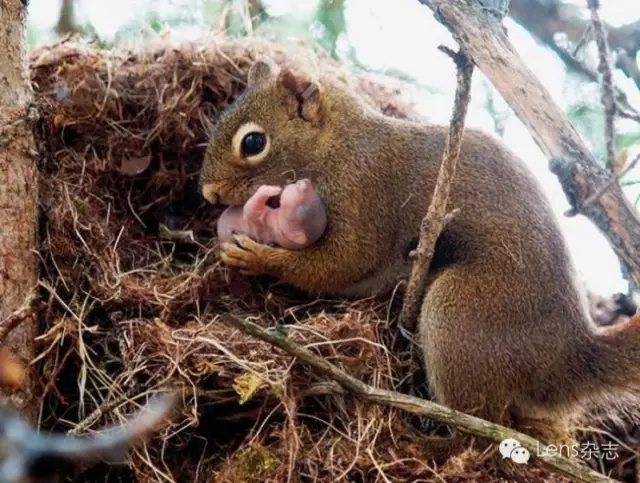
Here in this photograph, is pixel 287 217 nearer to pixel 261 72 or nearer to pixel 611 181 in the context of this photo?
pixel 261 72

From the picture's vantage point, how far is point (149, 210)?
3180 mm

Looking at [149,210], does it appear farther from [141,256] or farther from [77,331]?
[77,331]

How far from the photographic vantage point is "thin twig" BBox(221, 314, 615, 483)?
6.13 feet

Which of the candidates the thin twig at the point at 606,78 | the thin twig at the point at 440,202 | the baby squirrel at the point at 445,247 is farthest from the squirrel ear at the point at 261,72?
the thin twig at the point at 606,78

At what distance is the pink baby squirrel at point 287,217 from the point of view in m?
2.69

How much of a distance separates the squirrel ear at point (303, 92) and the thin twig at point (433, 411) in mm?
1086

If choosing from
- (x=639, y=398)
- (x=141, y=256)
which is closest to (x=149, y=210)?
(x=141, y=256)

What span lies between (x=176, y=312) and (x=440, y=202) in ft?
2.80

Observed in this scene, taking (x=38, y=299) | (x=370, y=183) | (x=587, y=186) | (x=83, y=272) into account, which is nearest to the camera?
(x=587, y=186)

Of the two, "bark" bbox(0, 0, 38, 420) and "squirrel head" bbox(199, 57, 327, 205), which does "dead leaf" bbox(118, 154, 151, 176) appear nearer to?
"squirrel head" bbox(199, 57, 327, 205)

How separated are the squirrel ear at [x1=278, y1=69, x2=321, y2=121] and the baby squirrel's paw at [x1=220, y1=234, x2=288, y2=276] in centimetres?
47

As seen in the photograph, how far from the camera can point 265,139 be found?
296 centimetres

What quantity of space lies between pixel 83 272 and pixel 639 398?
1.53 meters

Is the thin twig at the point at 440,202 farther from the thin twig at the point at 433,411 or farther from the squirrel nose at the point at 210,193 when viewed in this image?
the squirrel nose at the point at 210,193
